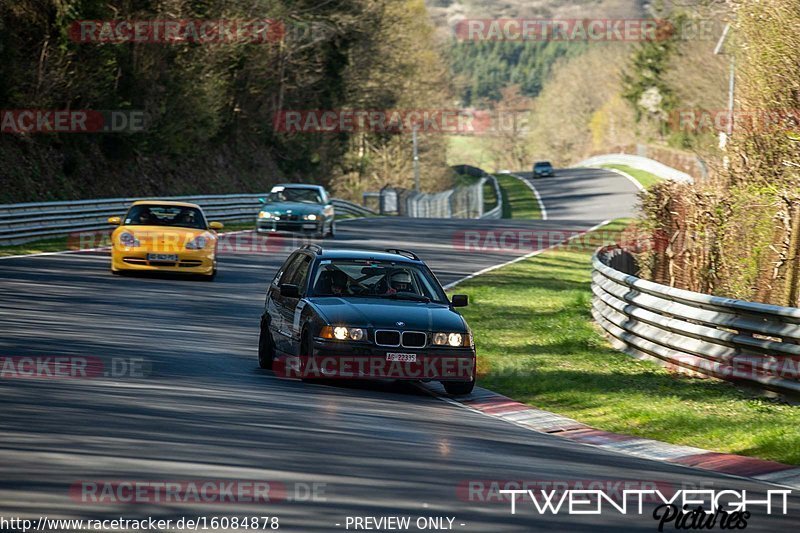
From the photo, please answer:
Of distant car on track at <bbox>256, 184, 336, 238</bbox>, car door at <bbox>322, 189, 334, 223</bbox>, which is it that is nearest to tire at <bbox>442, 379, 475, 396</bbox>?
distant car on track at <bbox>256, 184, 336, 238</bbox>

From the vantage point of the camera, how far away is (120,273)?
2614 centimetres

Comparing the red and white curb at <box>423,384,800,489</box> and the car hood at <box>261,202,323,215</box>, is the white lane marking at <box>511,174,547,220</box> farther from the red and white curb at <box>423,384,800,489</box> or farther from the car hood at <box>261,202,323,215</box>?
the red and white curb at <box>423,384,800,489</box>

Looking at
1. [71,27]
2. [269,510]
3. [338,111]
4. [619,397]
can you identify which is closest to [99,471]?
[269,510]

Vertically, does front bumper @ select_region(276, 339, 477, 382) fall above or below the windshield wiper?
below

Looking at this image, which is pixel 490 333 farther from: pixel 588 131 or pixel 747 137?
pixel 588 131

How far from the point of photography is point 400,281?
15.3 m

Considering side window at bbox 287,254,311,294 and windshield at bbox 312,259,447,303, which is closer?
windshield at bbox 312,259,447,303

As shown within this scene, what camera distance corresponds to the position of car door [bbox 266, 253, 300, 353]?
15.0m

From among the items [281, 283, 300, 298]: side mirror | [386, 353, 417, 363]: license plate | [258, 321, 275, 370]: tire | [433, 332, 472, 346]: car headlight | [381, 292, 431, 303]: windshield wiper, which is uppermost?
[281, 283, 300, 298]: side mirror

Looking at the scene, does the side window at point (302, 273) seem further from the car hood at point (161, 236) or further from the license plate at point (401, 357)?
the car hood at point (161, 236)

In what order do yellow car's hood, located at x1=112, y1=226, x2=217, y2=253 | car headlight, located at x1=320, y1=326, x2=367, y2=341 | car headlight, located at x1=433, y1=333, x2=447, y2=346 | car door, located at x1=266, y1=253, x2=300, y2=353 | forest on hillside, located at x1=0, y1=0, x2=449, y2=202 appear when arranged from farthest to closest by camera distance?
1. forest on hillside, located at x1=0, y1=0, x2=449, y2=202
2. yellow car's hood, located at x1=112, y1=226, x2=217, y2=253
3. car door, located at x1=266, y1=253, x2=300, y2=353
4. car headlight, located at x1=433, y1=333, x2=447, y2=346
5. car headlight, located at x1=320, y1=326, x2=367, y2=341

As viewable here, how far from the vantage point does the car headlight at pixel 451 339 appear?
14.0 m

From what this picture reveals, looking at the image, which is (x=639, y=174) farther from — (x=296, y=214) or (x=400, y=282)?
(x=400, y=282)

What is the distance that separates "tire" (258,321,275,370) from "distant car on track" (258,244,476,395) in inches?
0.4
